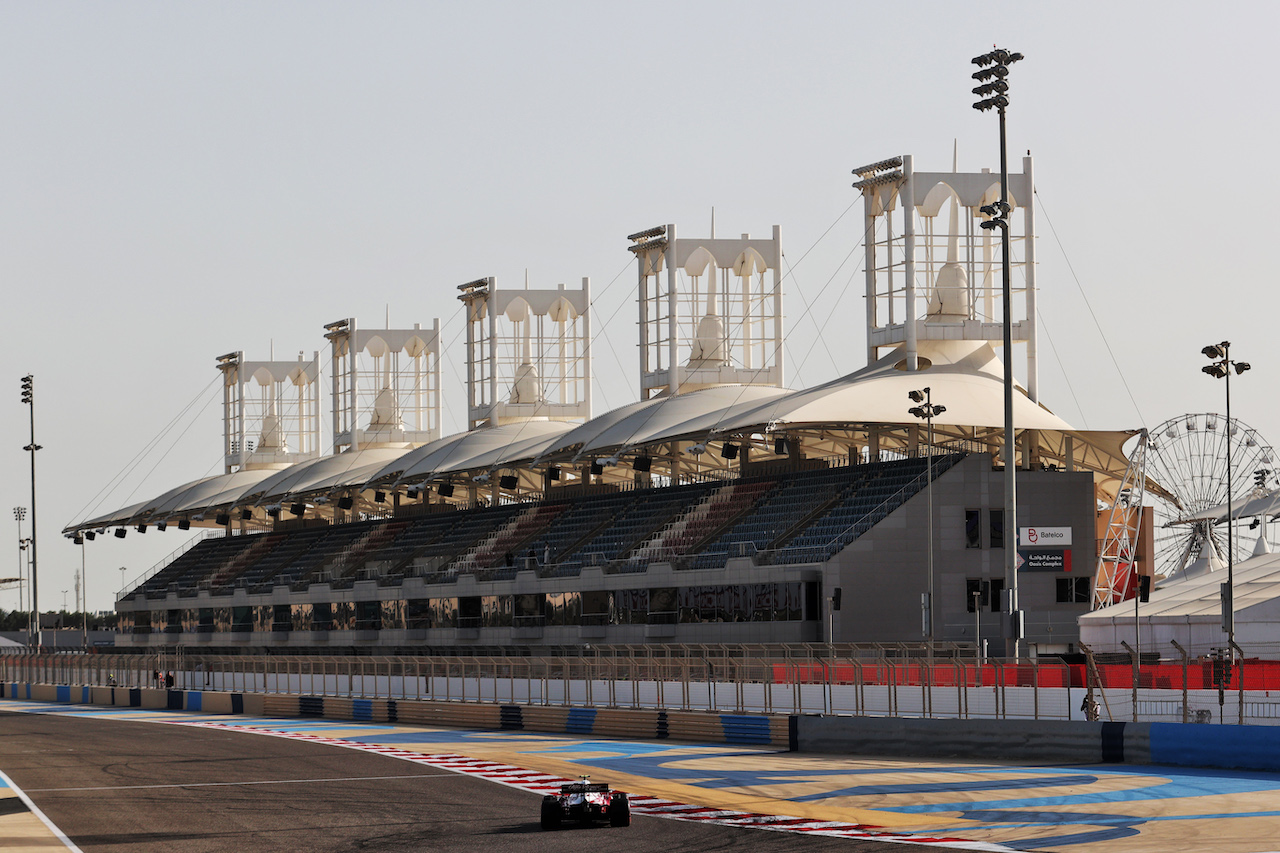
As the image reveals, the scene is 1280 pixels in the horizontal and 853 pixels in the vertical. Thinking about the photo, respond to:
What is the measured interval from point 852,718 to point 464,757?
722 centimetres

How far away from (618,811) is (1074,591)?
40.4 meters

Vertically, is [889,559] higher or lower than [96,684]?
higher

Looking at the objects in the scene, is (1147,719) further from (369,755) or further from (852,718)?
(369,755)

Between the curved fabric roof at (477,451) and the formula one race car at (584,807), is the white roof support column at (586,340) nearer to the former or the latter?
the curved fabric roof at (477,451)

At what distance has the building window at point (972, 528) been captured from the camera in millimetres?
57312

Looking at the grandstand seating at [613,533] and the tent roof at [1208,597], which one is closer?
the tent roof at [1208,597]

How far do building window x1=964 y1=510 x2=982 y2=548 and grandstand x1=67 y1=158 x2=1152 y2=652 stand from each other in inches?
2.9

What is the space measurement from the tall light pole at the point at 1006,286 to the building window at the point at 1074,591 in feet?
79.2

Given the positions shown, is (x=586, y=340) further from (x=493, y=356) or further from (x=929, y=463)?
(x=929, y=463)

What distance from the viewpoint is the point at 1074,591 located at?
58.1m

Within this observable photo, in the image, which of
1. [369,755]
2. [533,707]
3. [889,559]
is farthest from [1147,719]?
[889,559]

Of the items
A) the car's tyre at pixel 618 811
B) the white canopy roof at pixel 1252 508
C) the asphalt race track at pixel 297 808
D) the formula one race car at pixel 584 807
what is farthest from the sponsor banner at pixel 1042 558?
the formula one race car at pixel 584 807

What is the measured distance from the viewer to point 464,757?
1261 inches

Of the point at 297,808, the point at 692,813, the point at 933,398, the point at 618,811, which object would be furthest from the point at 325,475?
the point at 618,811
